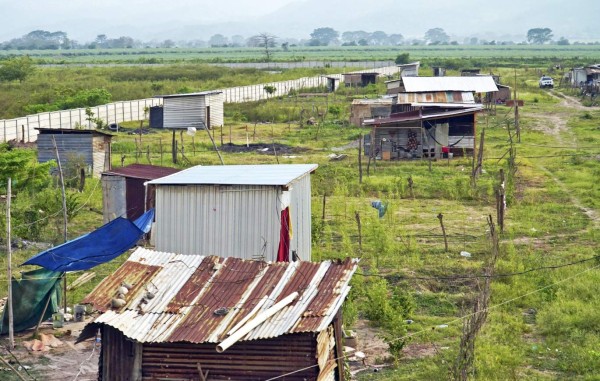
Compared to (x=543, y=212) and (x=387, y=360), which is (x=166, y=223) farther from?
(x=543, y=212)

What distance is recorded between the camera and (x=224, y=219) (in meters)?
14.3

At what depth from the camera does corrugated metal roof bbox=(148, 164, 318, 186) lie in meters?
14.3

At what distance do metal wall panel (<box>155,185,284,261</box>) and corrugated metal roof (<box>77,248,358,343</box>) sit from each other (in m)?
1.97

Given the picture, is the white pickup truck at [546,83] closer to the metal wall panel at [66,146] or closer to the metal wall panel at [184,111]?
the metal wall panel at [184,111]

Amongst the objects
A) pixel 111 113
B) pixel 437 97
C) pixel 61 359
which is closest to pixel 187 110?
pixel 111 113

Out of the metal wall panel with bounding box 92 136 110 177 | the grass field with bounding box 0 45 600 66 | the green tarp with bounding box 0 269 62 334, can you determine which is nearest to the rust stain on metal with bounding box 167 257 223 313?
the green tarp with bounding box 0 269 62 334

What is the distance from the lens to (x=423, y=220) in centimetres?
2250

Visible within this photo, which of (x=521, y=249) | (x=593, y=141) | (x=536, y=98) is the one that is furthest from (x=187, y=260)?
(x=536, y=98)

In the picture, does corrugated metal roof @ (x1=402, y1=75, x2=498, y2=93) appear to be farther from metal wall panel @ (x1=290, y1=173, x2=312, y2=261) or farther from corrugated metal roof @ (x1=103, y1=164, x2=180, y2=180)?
metal wall panel @ (x1=290, y1=173, x2=312, y2=261)

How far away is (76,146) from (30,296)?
1331 centimetres

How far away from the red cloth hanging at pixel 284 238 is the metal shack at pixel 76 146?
45.4 feet

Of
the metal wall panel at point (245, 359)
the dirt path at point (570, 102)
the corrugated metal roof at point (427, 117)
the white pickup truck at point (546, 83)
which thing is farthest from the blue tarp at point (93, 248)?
the white pickup truck at point (546, 83)

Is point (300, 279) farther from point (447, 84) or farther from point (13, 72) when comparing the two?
point (13, 72)

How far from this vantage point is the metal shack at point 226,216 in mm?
14211
